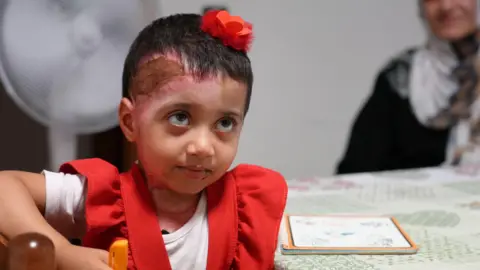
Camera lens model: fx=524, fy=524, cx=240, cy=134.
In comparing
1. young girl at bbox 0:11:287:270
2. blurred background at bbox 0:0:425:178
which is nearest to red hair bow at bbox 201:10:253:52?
young girl at bbox 0:11:287:270

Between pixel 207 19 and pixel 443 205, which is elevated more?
pixel 207 19

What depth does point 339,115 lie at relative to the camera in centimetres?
180

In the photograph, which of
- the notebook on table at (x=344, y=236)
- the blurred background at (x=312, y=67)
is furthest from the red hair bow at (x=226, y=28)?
the blurred background at (x=312, y=67)

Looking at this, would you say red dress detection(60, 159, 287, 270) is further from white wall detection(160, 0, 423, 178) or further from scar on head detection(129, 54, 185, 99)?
white wall detection(160, 0, 423, 178)

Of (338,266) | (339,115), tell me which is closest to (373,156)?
(339,115)

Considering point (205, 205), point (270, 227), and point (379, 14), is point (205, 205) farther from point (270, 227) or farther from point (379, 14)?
point (379, 14)

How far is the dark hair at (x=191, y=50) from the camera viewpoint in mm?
755

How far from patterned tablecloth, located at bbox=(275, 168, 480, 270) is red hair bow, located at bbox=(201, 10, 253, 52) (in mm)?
370

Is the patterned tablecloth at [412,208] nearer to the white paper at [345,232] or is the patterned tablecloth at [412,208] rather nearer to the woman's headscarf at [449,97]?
the white paper at [345,232]

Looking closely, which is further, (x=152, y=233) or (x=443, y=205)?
(x=443, y=205)

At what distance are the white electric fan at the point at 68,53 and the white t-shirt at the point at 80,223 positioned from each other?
32 centimetres

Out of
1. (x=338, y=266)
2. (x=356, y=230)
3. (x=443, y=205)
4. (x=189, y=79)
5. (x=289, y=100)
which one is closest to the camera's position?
(x=189, y=79)

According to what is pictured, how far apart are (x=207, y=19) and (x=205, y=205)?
0.30 m

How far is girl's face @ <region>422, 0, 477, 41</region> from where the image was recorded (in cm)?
179
